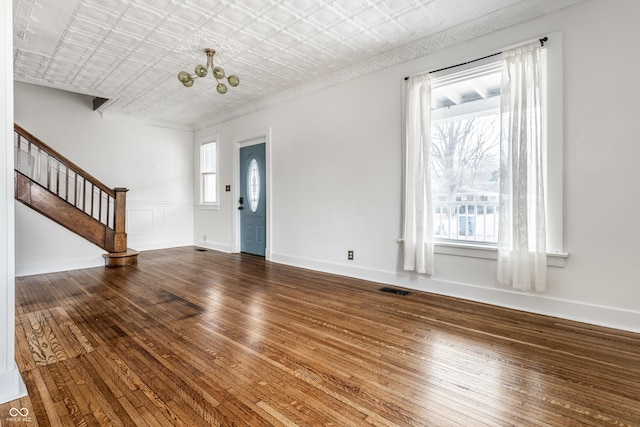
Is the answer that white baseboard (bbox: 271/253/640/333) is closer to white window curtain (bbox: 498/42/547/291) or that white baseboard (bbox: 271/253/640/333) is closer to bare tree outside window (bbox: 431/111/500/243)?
white window curtain (bbox: 498/42/547/291)

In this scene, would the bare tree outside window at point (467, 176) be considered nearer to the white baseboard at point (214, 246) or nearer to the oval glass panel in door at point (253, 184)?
the oval glass panel in door at point (253, 184)

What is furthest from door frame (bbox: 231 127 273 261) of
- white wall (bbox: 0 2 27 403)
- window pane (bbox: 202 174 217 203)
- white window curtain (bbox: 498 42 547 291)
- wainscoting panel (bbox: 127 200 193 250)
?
white wall (bbox: 0 2 27 403)

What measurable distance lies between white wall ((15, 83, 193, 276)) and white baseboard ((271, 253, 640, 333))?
4395 mm

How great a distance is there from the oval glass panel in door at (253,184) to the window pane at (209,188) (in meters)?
1.30

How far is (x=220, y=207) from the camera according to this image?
6730mm

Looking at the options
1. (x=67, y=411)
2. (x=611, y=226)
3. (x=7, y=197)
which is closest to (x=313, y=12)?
(x=7, y=197)

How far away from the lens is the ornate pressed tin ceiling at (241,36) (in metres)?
2.93

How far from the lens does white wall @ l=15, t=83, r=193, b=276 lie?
4.68 m

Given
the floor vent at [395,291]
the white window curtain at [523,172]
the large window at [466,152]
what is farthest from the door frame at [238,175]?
the white window curtain at [523,172]

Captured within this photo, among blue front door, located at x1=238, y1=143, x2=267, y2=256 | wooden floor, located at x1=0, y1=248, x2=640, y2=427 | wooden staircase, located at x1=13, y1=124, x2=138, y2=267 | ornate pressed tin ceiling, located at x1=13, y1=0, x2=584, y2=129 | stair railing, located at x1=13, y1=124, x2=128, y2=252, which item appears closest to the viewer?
wooden floor, located at x1=0, y1=248, x2=640, y2=427

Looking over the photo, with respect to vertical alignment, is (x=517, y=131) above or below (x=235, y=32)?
below

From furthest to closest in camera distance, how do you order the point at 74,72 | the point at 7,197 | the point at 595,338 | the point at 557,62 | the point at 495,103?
1. the point at 74,72
2. the point at 495,103
3. the point at 557,62
4. the point at 595,338
5. the point at 7,197

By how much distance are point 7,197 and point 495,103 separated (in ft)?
12.7

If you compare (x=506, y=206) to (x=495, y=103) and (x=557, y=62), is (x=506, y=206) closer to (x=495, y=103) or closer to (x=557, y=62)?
(x=495, y=103)
